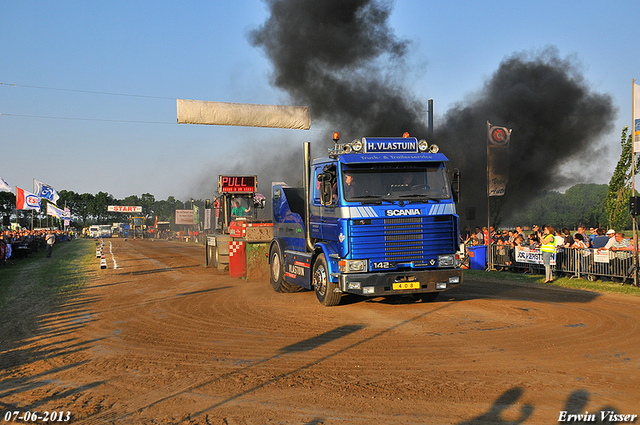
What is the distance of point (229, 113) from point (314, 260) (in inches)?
283

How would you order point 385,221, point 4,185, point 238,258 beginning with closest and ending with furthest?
point 385,221 → point 238,258 → point 4,185

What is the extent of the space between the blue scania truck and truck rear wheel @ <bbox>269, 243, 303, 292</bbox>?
2178mm

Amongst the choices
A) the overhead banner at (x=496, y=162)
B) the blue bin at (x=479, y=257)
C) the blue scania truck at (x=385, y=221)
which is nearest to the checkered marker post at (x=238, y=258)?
the blue scania truck at (x=385, y=221)

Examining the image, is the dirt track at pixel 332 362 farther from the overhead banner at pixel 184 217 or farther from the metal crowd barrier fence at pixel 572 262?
the overhead banner at pixel 184 217

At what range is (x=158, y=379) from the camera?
588 centimetres

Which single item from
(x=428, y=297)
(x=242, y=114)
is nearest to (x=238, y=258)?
(x=242, y=114)

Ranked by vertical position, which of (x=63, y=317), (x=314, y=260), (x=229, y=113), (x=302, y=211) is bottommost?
(x=63, y=317)

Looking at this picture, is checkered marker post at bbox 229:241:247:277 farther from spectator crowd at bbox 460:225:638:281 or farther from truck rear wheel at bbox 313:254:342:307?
spectator crowd at bbox 460:225:638:281

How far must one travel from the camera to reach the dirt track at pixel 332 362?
4875 millimetres

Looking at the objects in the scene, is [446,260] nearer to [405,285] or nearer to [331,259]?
[405,285]

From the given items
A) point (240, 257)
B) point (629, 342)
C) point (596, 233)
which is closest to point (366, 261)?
point (629, 342)

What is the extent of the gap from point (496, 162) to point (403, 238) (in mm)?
10513

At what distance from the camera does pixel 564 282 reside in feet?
48.4

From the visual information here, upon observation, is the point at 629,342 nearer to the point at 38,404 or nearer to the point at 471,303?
the point at 471,303
